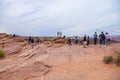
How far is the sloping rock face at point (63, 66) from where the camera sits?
66.4 feet

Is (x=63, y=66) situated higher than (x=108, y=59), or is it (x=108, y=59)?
(x=108, y=59)

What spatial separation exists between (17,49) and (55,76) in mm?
12668

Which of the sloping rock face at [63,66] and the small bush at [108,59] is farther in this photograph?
the small bush at [108,59]

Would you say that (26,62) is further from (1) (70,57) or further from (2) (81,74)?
(2) (81,74)

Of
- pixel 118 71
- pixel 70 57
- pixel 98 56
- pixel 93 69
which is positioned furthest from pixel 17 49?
pixel 118 71

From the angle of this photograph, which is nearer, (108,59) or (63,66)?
(108,59)

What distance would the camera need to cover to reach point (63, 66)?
76.4 feet

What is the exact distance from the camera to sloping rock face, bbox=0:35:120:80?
66.4 ft

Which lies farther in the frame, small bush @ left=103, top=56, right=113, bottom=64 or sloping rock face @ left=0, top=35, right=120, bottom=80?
small bush @ left=103, top=56, right=113, bottom=64

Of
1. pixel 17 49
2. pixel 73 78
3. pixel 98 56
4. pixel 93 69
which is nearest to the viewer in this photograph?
pixel 73 78

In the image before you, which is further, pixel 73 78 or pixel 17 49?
pixel 17 49

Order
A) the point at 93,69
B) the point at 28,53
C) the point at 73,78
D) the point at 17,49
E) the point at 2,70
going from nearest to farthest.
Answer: the point at 73,78
the point at 93,69
the point at 2,70
the point at 28,53
the point at 17,49

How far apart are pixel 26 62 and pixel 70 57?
4034mm

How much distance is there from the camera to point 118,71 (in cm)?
1992
